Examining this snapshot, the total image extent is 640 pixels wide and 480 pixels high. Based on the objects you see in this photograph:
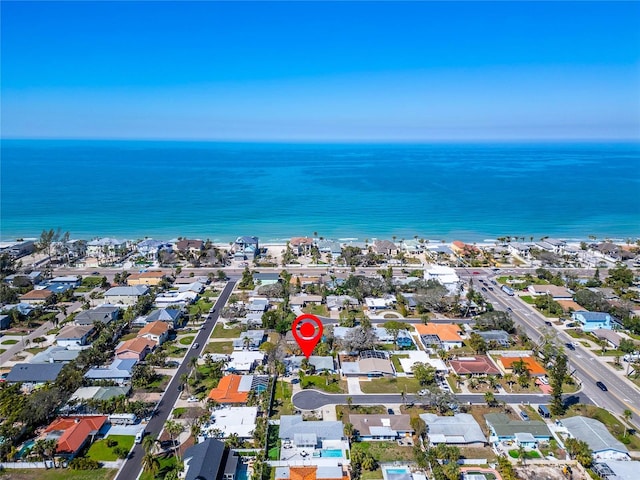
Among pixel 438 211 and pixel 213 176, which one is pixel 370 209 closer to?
pixel 438 211

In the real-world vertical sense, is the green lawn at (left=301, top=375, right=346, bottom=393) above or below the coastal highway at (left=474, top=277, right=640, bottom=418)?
above

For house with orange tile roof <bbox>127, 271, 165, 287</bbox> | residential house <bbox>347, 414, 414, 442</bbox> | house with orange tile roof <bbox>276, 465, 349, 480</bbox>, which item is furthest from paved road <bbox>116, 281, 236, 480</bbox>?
house with orange tile roof <bbox>127, 271, 165, 287</bbox>

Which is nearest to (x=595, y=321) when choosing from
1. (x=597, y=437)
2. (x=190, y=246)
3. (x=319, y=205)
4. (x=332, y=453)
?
(x=597, y=437)

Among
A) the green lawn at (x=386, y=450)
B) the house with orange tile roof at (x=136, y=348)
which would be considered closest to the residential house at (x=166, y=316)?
the house with orange tile roof at (x=136, y=348)

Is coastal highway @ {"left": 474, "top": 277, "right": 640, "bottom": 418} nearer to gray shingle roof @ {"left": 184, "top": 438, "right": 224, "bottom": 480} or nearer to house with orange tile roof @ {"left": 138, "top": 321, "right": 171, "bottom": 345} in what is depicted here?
gray shingle roof @ {"left": 184, "top": 438, "right": 224, "bottom": 480}

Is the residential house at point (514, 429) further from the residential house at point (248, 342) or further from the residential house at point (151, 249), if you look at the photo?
the residential house at point (151, 249)

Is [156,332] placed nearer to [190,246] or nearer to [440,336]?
[440,336]
